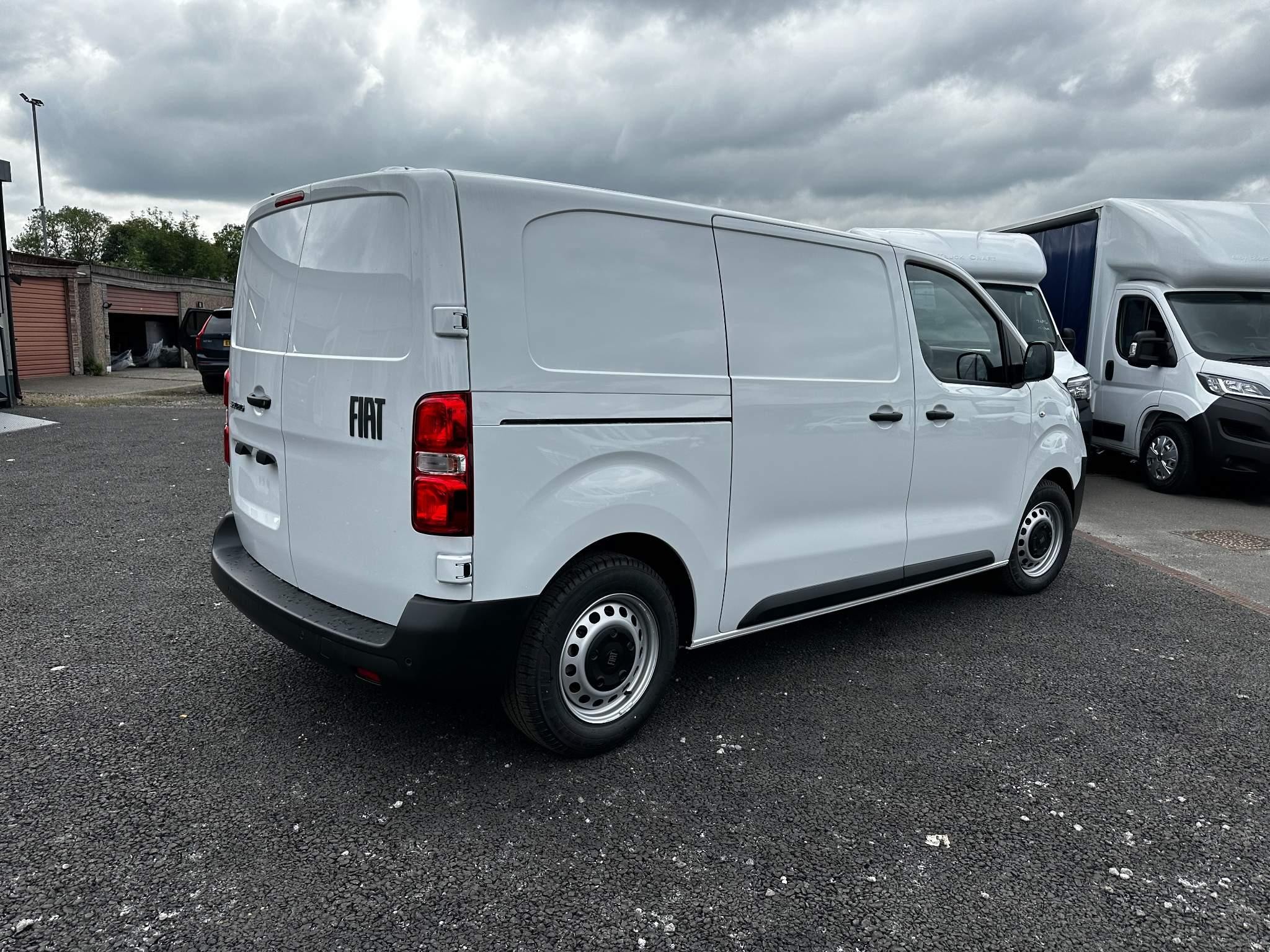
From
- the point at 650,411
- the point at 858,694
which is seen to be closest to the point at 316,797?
the point at 650,411

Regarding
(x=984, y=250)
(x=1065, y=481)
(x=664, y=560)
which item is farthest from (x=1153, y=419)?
(x=664, y=560)

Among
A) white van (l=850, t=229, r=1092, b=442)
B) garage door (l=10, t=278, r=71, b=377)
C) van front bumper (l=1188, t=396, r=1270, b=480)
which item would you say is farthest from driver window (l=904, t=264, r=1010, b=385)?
garage door (l=10, t=278, r=71, b=377)

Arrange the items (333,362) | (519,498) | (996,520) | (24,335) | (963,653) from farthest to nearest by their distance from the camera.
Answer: (24,335)
(996,520)
(963,653)
(333,362)
(519,498)

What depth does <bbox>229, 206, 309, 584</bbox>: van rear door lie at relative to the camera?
3.40m

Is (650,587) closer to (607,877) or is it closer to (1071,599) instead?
(607,877)

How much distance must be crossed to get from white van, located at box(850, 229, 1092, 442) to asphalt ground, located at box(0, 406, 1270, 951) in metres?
4.55

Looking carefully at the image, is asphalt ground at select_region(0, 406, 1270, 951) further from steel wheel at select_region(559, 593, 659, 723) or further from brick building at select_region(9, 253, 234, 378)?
brick building at select_region(9, 253, 234, 378)

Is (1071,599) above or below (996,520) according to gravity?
below

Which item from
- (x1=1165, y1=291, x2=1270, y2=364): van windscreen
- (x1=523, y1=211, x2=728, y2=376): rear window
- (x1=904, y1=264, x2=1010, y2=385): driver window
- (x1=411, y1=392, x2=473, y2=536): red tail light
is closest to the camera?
(x1=411, y1=392, x2=473, y2=536): red tail light

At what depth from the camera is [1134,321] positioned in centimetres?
973

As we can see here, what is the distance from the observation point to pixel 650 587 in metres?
3.33

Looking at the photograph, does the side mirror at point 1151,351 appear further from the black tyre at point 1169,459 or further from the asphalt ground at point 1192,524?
the asphalt ground at point 1192,524

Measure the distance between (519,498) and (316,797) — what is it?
1.22 metres

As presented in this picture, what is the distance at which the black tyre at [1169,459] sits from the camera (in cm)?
913
